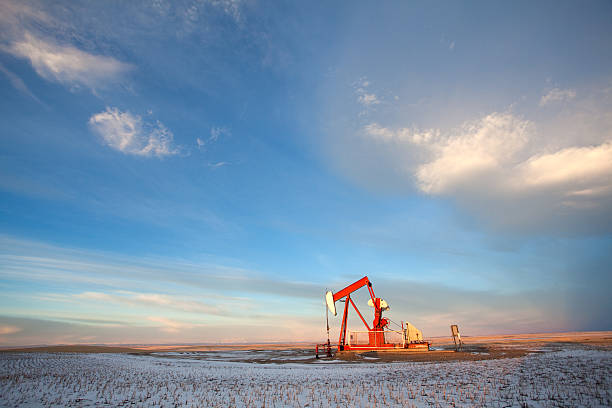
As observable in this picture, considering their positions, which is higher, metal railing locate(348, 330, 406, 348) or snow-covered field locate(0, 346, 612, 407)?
metal railing locate(348, 330, 406, 348)

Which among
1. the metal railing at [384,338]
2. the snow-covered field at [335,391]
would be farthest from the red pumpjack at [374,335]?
the snow-covered field at [335,391]

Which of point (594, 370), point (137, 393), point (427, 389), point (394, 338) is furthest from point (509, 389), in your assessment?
point (394, 338)

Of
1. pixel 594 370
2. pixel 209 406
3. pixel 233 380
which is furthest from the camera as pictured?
pixel 233 380

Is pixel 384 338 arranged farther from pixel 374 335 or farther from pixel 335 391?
pixel 335 391

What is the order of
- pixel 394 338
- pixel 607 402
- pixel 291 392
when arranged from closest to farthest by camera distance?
pixel 607 402, pixel 291 392, pixel 394 338

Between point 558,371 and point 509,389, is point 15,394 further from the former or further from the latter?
point 558,371

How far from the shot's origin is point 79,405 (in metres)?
10.9

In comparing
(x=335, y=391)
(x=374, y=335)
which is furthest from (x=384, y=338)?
(x=335, y=391)

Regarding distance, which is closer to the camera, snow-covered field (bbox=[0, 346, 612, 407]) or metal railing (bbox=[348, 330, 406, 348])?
snow-covered field (bbox=[0, 346, 612, 407])

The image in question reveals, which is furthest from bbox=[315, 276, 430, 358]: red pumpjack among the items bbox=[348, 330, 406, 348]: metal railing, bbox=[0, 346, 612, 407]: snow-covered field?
bbox=[0, 346, 612, 407]: snow-covered field

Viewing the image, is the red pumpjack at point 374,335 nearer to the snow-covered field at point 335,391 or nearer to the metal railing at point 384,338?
the metal railing at point 384,338

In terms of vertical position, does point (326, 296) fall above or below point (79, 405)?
above

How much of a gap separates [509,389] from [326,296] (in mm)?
26101

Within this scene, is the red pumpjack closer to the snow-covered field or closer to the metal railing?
the metal railing
